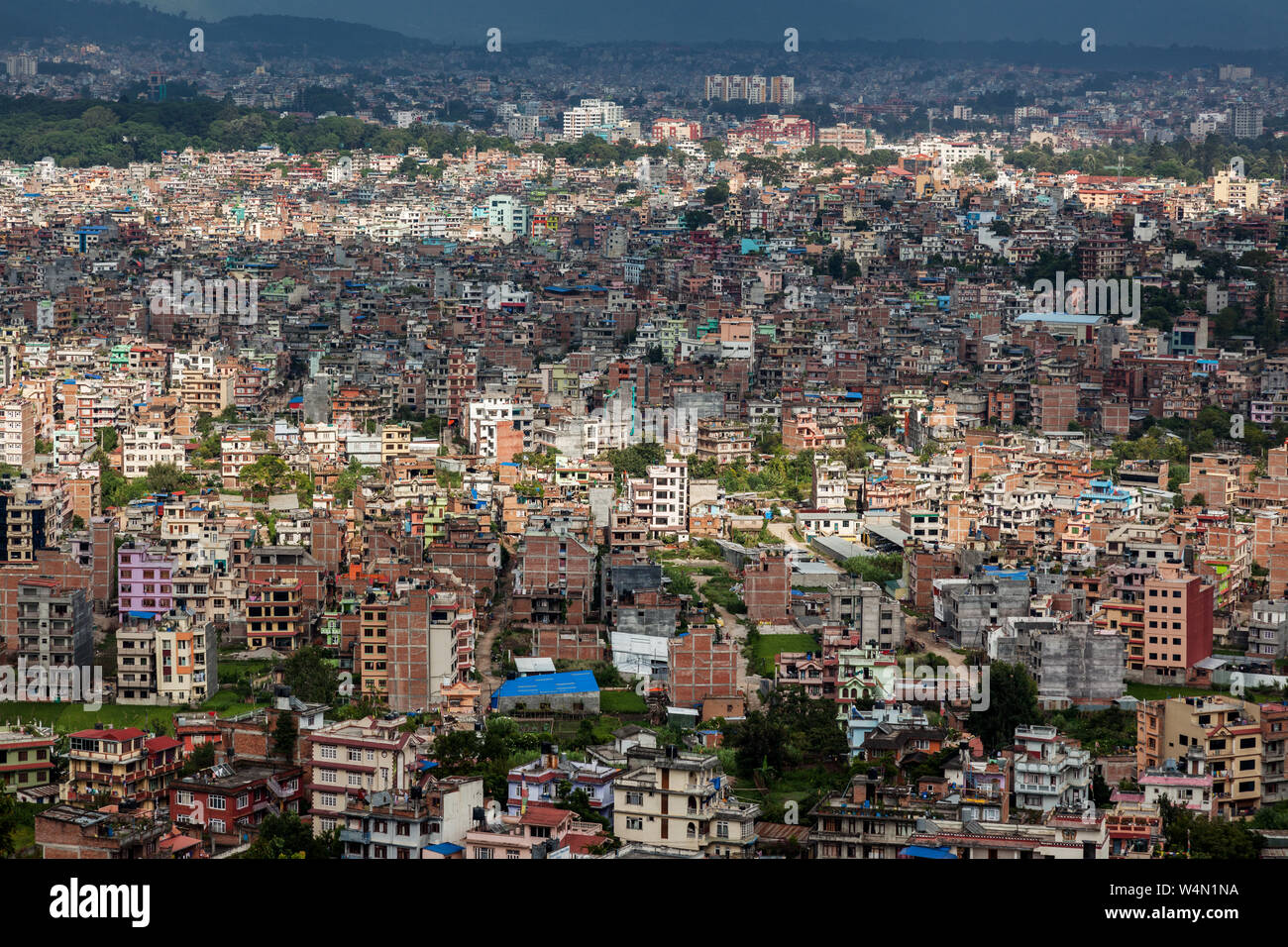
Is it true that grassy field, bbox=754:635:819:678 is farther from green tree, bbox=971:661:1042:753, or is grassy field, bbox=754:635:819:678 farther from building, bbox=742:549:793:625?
green tree, bbox=971:661:1042:753

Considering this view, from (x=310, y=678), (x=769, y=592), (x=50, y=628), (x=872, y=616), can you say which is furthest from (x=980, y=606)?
(x=50, y=628)

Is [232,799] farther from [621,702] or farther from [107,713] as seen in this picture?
[621,702]

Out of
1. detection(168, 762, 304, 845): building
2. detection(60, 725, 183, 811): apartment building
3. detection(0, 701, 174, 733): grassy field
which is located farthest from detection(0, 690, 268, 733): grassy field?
detection(168, 762, 304, 845): building

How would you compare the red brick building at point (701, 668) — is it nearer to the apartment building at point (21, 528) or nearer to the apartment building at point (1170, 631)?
the apartment building at point (1170, 631)

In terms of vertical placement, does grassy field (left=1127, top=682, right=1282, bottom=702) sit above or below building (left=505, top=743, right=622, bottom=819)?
below

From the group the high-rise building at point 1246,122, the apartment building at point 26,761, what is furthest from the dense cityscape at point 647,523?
the high-rise building at point 1246,122

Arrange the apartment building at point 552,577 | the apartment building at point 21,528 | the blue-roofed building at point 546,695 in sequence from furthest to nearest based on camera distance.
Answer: the apartment building at point 21,528, the apartment building at point 552,577, the blue-roofed building at point 546,695

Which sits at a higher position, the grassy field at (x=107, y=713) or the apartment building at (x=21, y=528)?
the apartment building at (x=21, y=528)
